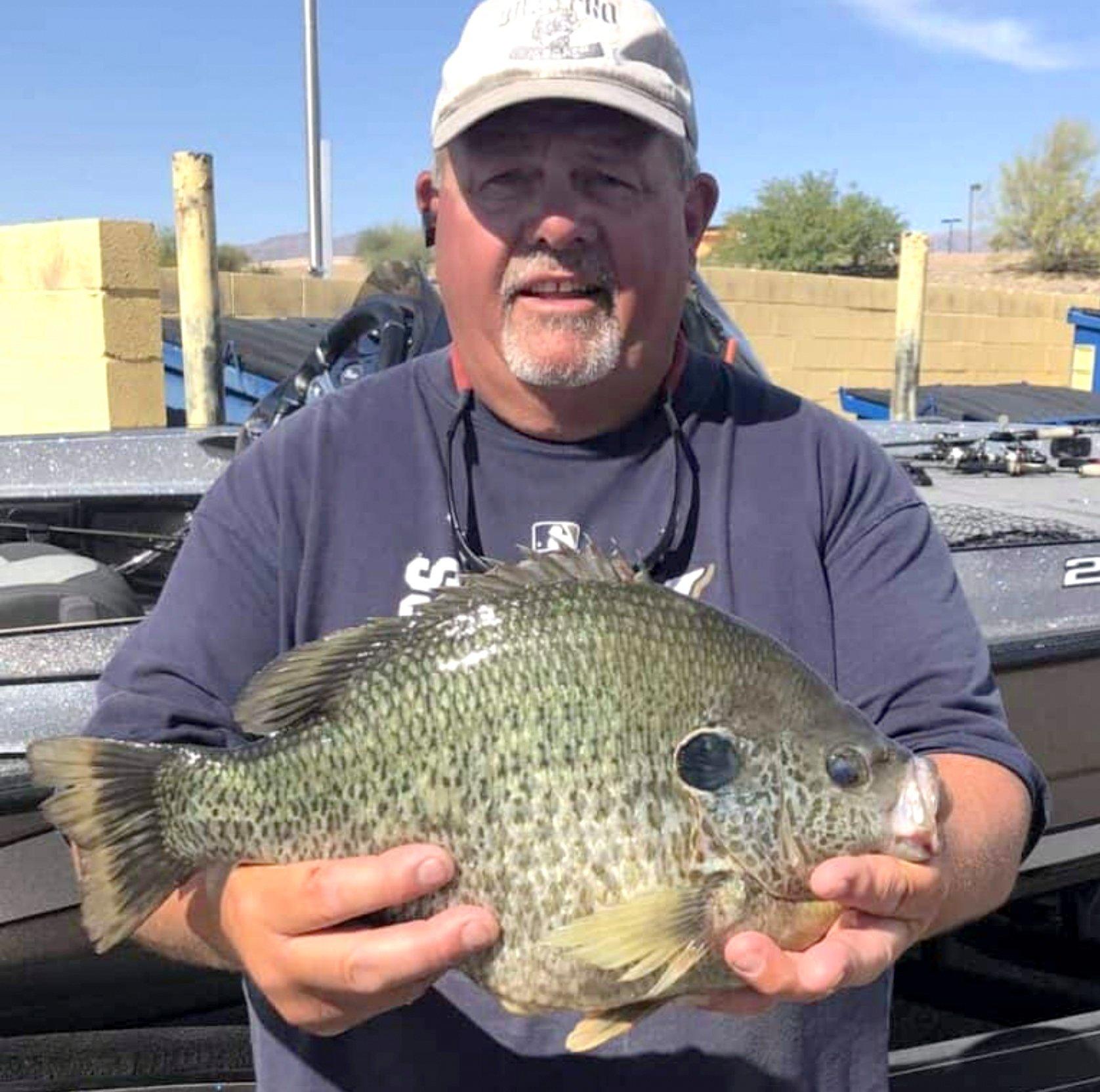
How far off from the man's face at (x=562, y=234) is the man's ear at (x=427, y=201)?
0.55 feet

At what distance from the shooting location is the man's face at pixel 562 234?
1.55 metres

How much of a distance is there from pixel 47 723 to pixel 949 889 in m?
1.95

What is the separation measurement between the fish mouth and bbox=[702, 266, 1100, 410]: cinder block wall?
50.8 ft

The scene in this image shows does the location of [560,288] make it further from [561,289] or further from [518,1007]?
[518,1007]

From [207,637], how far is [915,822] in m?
0.81

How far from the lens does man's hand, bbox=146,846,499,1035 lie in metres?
1.22

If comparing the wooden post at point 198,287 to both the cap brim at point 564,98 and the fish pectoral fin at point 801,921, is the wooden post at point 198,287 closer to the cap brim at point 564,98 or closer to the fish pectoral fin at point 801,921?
the cap brim at point 564,98

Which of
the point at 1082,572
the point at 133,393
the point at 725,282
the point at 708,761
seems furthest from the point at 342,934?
the point at 725,282

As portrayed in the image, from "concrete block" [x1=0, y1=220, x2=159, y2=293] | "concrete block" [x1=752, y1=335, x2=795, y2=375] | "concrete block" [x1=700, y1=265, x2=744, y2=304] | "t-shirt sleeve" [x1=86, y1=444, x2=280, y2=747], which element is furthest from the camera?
"concrete block" [x1=752, y1=335, x2=795, y2=375]

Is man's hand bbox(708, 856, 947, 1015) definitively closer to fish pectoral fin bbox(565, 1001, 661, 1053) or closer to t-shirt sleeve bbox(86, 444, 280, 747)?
fish pectoral fin bbox(565, 1001, 661, 1053)

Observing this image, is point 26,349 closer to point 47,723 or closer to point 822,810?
point 47,723

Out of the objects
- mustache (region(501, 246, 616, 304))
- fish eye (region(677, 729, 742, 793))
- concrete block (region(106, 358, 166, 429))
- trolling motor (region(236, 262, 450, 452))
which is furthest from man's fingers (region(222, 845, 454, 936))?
concrete block (region(106, 358, 166, 429))

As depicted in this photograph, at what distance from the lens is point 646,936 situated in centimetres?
123

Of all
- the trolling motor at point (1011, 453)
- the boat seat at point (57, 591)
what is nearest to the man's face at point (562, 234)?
the boat seat at point (57, 591)
